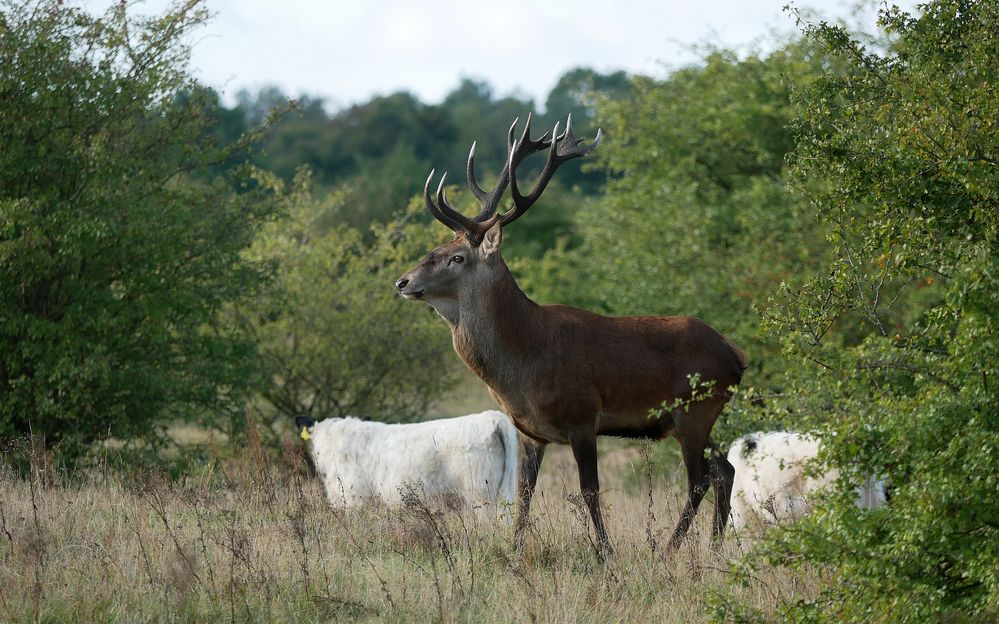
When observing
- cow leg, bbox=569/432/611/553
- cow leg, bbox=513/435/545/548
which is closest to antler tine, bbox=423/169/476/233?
cow leg, bbox=513/435/545/548

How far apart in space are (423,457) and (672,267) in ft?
28.3

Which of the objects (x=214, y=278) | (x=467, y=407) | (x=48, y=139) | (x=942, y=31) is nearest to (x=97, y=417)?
(x=214, y=278)

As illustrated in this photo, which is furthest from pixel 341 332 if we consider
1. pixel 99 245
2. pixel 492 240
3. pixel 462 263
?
pixel 492 240

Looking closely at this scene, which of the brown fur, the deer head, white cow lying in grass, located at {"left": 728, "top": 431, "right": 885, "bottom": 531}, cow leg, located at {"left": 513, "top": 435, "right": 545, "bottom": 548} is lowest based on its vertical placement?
white cow lying in grass, located at {"left": 728, "top": 431, "right": 885, "bottom": 531}

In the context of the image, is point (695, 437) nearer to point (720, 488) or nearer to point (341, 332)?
point (720, 488)

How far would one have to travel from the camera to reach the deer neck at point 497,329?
7.90 metres

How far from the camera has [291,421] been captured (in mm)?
15938

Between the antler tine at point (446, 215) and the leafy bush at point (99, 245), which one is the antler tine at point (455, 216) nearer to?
the antler tine at point (446, 215)

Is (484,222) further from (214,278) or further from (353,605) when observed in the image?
(214,278)

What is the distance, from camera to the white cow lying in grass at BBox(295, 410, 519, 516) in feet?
32.7

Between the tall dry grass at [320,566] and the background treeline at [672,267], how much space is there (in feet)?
3.12

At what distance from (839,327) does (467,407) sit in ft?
38.2

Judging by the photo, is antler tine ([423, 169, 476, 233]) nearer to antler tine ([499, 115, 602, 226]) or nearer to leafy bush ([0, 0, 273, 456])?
antler tine ([499, 115, 602, 226])

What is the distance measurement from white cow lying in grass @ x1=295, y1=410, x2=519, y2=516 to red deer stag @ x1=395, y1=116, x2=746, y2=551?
1714 millimetres
